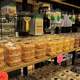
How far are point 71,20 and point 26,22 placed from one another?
1112 mm

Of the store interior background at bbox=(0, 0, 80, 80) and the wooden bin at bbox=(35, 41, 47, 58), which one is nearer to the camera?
the wooden bin at bbox=(35, 41, 47, 58)

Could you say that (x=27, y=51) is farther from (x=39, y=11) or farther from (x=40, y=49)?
(x=39, y=11)

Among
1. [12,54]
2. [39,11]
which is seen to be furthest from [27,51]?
[39,11]

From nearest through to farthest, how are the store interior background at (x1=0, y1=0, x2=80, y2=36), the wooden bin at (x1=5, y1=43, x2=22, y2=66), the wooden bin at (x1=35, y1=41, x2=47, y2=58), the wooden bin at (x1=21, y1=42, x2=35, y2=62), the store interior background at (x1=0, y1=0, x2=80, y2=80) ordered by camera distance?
the wooden bin at (x1=5, y1=43, x2=22, y2=66)
the wooden bin at (x1=21, y1=42, x2=35, y2=62)
the wooden bin at (x1=35, y1=41, x2=47, y2=58)
the store interior background at (x1=0, y1=0, x2=80, y2=80)
the store interior background at (x1=0, y1=0, x2=80, y2=36)

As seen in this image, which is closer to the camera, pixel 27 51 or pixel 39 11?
pixel 27 51

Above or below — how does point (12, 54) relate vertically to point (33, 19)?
below

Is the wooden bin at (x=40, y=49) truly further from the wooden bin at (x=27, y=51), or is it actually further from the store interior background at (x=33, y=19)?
the store interior background at (x=33, y=19)

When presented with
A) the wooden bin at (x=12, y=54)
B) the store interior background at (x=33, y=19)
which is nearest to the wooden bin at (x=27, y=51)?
the wooden bin at (x=12, y=54)

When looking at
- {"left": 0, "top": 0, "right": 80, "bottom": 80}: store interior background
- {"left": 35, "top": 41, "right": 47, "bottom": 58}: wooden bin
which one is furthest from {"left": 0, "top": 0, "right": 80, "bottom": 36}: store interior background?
{"left": 35, "top": 41, "right": 47, "bottom": 58}: wooden bin

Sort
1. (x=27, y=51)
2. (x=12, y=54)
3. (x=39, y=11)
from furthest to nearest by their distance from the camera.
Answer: (x=39, y=11)
(x=27, y=51)
(x=12, y=54)

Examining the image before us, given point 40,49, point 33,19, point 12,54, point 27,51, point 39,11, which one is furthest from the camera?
point 39,11

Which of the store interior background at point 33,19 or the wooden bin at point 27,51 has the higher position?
the store interior background at point 33,19

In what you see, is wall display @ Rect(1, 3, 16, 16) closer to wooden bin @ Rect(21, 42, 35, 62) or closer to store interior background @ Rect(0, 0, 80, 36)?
store interior background @ Rect(0, 0, 80, 36)

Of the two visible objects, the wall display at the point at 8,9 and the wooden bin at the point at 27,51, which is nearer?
the wooden bin at the point at 27,51
